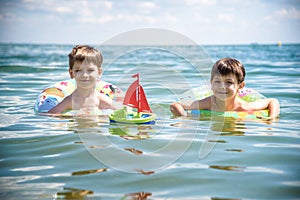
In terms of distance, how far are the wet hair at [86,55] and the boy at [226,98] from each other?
53.0 inches

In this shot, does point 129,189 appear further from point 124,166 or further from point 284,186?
point 284,186

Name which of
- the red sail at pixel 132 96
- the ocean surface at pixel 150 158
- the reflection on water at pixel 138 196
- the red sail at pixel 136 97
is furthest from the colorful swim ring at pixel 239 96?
the reflection on water at pixel 138 196

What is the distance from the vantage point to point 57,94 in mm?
5961

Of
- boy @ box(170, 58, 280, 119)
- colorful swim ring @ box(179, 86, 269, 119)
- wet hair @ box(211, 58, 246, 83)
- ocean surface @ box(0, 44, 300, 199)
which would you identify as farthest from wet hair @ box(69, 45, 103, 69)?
wet hair @ box(211, 58, 246, 83)

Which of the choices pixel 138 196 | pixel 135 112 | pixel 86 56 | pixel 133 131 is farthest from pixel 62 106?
pixel 138 196

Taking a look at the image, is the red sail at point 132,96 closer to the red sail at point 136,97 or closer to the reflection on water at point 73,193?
the red sail at point 136,97

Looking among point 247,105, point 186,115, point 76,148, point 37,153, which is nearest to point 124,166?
point 76,148

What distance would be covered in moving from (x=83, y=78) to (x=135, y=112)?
1404 mm

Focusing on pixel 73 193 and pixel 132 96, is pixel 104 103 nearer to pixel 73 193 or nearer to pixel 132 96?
pixel 132 96

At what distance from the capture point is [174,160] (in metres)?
3.25

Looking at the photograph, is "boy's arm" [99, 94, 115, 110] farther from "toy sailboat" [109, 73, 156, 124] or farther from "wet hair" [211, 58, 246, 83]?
"wet hair" [211, 58, 246, 83]

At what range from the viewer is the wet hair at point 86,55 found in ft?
17.9

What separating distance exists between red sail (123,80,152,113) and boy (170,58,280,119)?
1415 mm

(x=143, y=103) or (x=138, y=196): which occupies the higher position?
(x=143, y=103)
